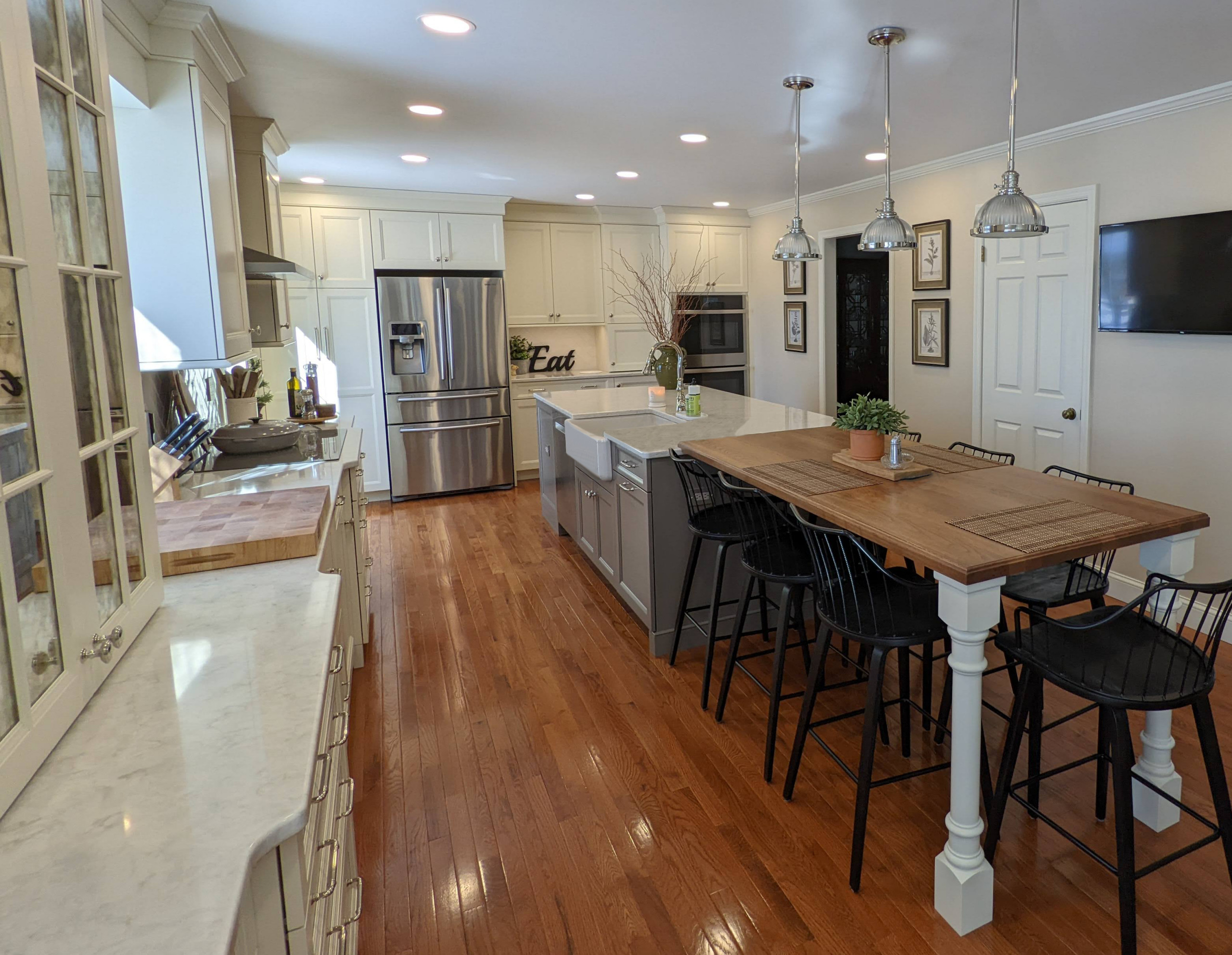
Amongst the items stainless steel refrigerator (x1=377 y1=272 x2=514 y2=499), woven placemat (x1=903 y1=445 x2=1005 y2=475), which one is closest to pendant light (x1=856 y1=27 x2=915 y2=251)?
woven placemat (x1=903 y1=445 x2=1005 y2=475)

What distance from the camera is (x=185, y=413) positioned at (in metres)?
3.44

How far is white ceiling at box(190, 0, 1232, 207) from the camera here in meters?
2.36

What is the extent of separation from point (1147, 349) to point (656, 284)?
401 centimetres

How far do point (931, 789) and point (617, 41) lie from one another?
8.57 feet

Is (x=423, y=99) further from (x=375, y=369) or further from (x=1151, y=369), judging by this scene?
(x=1151, y=369)

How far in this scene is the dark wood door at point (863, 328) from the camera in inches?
224

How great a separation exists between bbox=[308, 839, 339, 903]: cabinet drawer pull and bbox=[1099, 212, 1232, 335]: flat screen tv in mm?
3756

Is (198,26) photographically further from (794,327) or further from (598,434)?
(794,327)

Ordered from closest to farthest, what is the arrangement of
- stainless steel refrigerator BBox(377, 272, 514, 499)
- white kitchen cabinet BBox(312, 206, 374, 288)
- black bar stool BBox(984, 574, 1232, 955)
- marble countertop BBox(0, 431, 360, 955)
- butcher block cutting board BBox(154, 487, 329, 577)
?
1. marble countertop BBox(0, 431, 360, 955)
2. black bar stool BBox(984, 574, 1232, 955)
3. butcher block cutting board BBox(154, 487, 329, 577)
4. white kitchen cabinet BBox(312, 206, 374, 288)
5. stainless steel refrigerator BBox(377, 272, 514, 499)

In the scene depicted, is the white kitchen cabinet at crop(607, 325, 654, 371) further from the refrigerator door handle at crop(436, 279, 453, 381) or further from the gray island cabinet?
the gray island cabinet

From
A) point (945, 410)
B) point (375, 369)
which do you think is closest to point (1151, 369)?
point (945, 410)

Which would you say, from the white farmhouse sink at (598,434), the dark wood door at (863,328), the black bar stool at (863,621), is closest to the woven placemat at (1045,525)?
the black bar stool at (863,621)

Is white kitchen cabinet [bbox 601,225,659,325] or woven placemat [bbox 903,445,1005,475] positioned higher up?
white kitchen cabinet [bbox 601,225,659,325]

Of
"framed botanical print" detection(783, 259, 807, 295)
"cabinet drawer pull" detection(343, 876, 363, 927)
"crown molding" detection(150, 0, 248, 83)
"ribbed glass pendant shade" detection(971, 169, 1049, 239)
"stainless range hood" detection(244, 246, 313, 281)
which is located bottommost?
"cabinet drawer pull" detection(343, 876, 363, 927)
